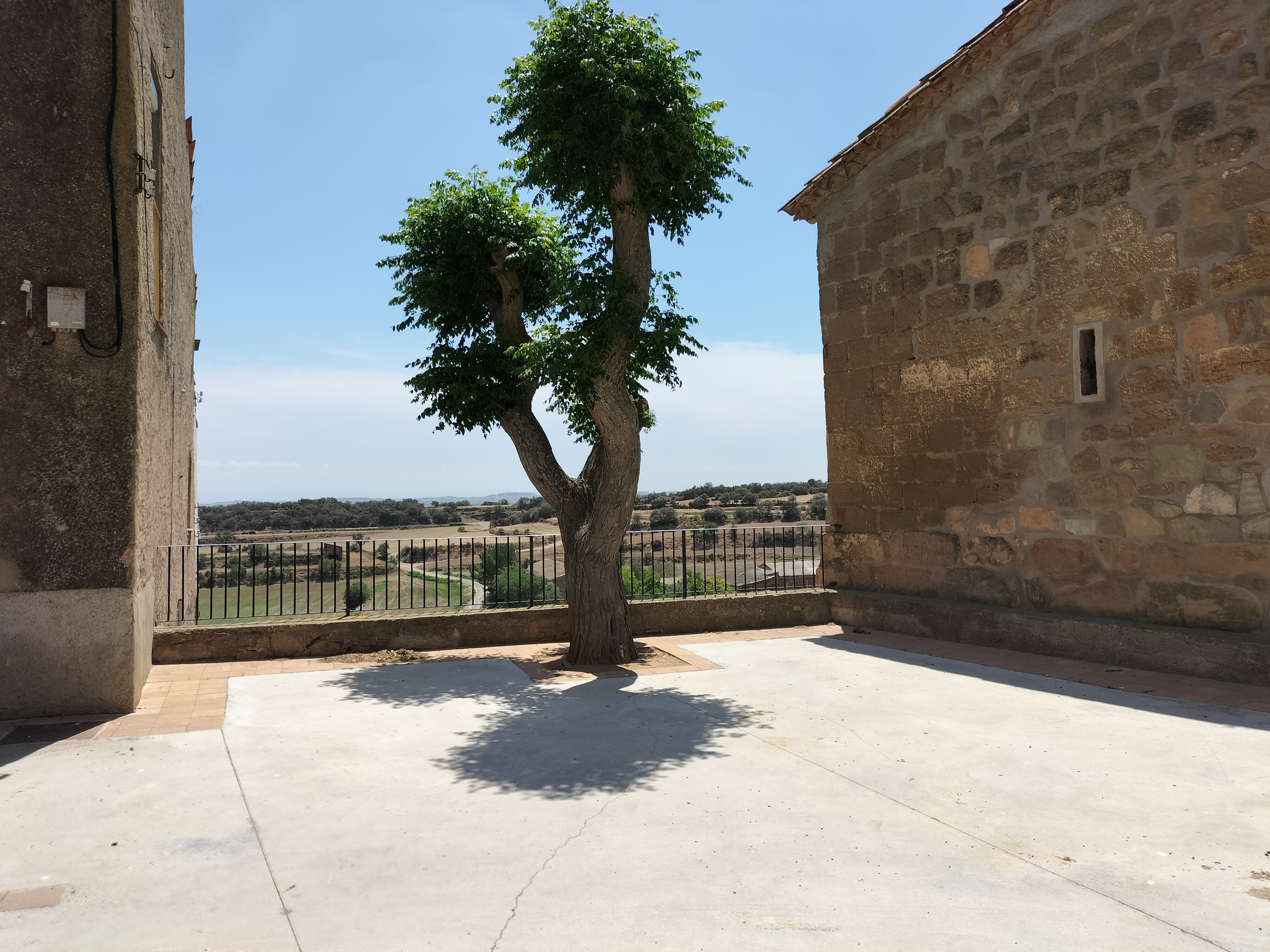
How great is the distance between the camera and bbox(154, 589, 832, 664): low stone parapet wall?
314 inches

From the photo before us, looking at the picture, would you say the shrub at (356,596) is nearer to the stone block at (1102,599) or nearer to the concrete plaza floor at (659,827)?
the concrete plaza floor at (659,827)

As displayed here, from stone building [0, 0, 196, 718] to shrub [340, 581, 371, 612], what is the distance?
264cm

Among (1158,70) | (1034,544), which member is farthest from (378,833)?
(1158,70)

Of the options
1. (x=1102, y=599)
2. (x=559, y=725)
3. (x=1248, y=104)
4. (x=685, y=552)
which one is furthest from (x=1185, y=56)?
(x=559, y=725)

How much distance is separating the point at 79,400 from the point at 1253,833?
6.91m

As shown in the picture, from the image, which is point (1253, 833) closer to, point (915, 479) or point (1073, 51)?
point (915, 479)

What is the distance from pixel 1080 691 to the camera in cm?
626

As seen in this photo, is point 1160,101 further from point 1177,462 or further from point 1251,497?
point 1251,497

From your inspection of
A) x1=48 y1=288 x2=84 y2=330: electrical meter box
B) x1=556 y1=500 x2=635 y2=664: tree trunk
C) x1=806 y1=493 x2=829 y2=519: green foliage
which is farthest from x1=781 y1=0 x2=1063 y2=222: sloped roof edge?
x1=806 y1=493 x2=829 y2=519: green foliage

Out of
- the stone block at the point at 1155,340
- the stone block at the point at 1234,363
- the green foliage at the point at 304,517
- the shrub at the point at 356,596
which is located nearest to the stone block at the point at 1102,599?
the stone block at the point at 1234,363

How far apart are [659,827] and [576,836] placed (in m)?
0.36

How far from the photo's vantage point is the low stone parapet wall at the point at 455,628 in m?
7.98

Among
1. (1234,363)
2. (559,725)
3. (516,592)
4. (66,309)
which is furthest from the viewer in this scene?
(516,592)

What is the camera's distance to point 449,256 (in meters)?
8.62
